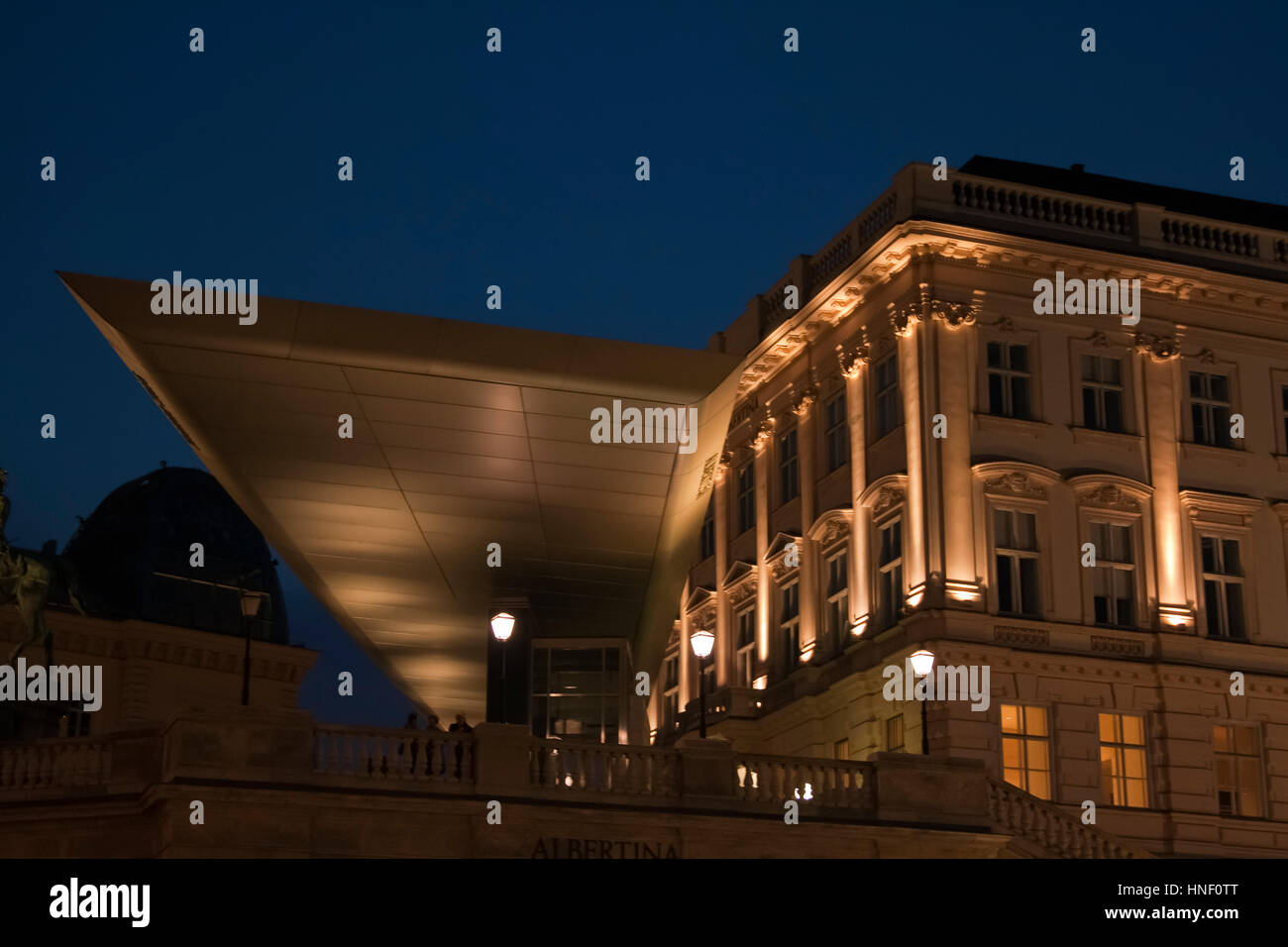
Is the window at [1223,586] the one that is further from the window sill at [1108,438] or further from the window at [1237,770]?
the window sill at [1108,438]

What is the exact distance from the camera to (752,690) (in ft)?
160

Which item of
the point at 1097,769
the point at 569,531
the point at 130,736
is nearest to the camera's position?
the point at 130,736

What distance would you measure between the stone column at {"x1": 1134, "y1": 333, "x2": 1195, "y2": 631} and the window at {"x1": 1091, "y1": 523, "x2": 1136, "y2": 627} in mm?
606

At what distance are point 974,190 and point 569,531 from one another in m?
15.4

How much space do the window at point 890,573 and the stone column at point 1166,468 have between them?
220 inches

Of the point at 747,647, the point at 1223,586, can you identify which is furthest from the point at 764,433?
the point at 1223,586

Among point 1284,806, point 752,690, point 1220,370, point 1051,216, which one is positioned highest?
point 1051,216

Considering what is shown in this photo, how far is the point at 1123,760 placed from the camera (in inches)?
1641

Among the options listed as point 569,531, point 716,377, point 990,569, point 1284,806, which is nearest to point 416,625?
point 569,531

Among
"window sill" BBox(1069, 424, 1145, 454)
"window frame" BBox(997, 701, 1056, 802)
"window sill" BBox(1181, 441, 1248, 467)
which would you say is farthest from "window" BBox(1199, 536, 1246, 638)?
"window frame" BBox(997, 701, 1056, 802)

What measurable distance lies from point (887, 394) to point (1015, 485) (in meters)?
4.02

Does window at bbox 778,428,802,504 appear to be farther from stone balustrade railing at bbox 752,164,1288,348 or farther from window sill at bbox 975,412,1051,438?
window sill at bbox 975,412,1051,438

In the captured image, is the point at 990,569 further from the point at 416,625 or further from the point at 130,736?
the point at 130,736

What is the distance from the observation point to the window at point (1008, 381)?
143 ft
